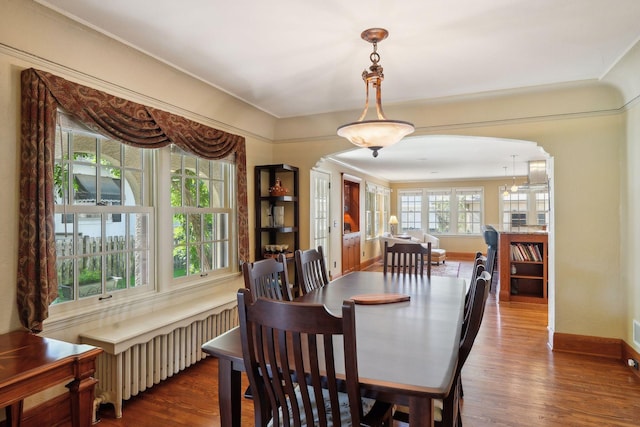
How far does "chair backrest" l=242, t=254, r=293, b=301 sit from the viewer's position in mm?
2049

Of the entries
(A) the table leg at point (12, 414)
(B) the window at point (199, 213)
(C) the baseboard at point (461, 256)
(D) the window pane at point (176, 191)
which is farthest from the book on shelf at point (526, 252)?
(A) the table leg at point (12, 414)

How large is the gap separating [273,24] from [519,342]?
371cm

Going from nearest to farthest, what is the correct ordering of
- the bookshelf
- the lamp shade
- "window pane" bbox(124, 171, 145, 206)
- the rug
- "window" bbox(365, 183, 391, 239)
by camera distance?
the lamp shade
"window pane" bbox(124, 171, 145, 206)
the bookshelf
the rug
"window" bbox(365, 183, 391, 239)

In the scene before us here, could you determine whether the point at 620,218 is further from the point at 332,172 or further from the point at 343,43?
the point at 332,172

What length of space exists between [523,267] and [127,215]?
536cm

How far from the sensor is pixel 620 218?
321 cm

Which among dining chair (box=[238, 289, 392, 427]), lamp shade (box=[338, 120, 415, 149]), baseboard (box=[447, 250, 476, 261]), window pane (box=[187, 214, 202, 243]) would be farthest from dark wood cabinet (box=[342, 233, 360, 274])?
dining chair (box=[238, 289, 392, 427])

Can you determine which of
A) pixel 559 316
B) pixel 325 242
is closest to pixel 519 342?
pixel 559 316

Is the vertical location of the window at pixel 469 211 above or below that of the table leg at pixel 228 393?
above

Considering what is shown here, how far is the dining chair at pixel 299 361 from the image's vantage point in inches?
44.2

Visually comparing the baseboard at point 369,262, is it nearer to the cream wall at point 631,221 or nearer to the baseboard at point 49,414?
the cream wall at point 631,221

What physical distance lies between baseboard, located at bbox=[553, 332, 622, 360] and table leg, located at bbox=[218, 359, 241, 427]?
10.7 ft

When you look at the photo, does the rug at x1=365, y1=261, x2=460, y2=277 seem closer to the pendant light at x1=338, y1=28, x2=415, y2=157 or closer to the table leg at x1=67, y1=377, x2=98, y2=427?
the pendant light at x1=338, y1=28, x2=415, y2=157

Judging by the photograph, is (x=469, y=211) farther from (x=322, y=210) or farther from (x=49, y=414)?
(x=49, y=414)
